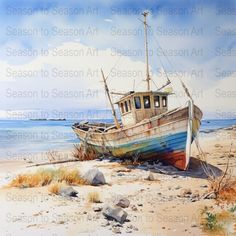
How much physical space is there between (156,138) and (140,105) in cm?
31

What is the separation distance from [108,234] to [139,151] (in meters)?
0.63

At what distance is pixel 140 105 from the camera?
9.35ft

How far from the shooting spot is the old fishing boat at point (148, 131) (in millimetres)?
2598

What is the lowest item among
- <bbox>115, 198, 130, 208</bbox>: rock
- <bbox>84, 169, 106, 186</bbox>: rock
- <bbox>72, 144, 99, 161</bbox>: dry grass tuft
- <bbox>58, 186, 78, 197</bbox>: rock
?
<bbox>115, 198, 130, 208</bbox>: rock

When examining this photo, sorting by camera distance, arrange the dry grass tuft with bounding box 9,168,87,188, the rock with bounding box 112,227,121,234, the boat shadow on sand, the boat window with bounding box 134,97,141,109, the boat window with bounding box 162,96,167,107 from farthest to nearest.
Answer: the boat window with bounding box 134,97,141,109, the boat window with bounding box 162,96,167,107, the boat shadow on sand, the dry grass tuft with bounding box 9,168,87,188, the rock with bounding box 112,227,121,234

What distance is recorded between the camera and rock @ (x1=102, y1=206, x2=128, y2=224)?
2.28 m

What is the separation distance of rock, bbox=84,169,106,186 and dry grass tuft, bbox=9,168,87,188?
0.04m

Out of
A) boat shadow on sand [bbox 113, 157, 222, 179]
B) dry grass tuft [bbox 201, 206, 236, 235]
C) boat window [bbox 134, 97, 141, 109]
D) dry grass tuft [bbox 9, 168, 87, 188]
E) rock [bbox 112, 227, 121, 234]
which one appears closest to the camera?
rock [bbox 112, 227, 121, 234]

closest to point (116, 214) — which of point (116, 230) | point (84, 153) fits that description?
point (116, 230)

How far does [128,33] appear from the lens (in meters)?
2.62

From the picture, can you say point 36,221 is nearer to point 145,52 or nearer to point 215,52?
point 145,52

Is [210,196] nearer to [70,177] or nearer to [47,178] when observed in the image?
[70,177]

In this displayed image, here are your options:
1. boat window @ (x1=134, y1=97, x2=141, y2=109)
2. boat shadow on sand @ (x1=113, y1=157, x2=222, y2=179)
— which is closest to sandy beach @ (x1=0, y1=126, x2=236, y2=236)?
boat shadow on sand @ (x1=113, y1=157, x2=222, y2=179)

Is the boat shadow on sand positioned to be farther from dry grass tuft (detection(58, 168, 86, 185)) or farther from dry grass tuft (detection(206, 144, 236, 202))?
dry grass tuft (detection(58, 168, 86, 185))
